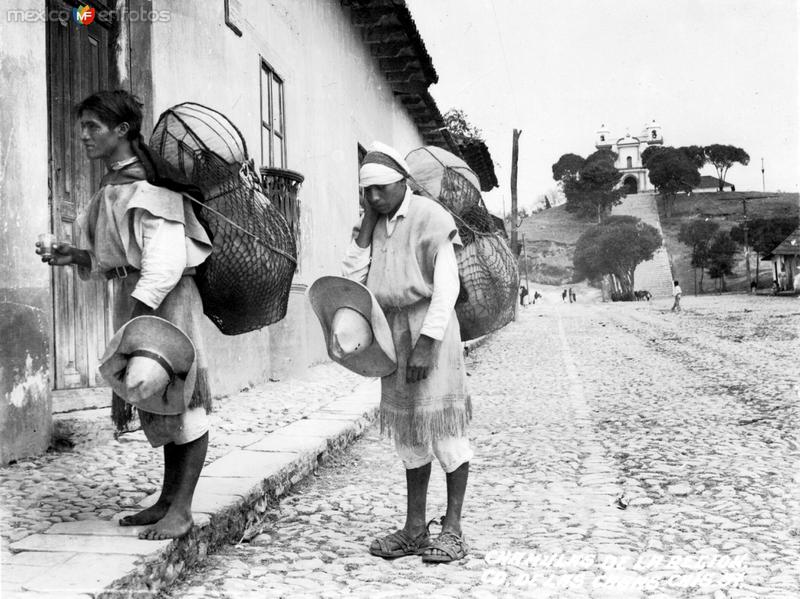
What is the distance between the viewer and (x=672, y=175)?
101250 millimetres

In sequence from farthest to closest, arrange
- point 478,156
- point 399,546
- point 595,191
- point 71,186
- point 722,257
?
1. point 595,191
2. point 722,257
3. point 478,156
4. point 71,186
5. point 399,546

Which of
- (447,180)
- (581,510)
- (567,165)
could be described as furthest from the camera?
(567,165)

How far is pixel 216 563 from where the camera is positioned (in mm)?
3225

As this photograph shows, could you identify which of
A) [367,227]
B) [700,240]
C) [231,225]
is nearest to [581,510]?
[367,227]

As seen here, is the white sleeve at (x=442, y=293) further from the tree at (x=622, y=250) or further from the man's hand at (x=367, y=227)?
the tree at (x=622, y=250)

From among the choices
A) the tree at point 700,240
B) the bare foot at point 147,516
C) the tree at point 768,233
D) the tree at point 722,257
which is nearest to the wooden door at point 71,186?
the bare foot at point 147,516

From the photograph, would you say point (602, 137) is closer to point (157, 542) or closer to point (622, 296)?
point (622, 296)

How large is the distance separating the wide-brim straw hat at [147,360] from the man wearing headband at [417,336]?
837 millimetres

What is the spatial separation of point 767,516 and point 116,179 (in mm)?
3233

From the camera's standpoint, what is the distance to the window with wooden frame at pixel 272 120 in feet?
27.2

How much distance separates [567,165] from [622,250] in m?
56.1

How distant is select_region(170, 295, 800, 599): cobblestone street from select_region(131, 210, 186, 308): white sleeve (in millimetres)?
1116

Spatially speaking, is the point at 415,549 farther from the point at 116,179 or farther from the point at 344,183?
the point at 344,183

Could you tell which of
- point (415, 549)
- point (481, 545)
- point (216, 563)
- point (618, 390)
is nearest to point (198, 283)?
point (216, 563)
